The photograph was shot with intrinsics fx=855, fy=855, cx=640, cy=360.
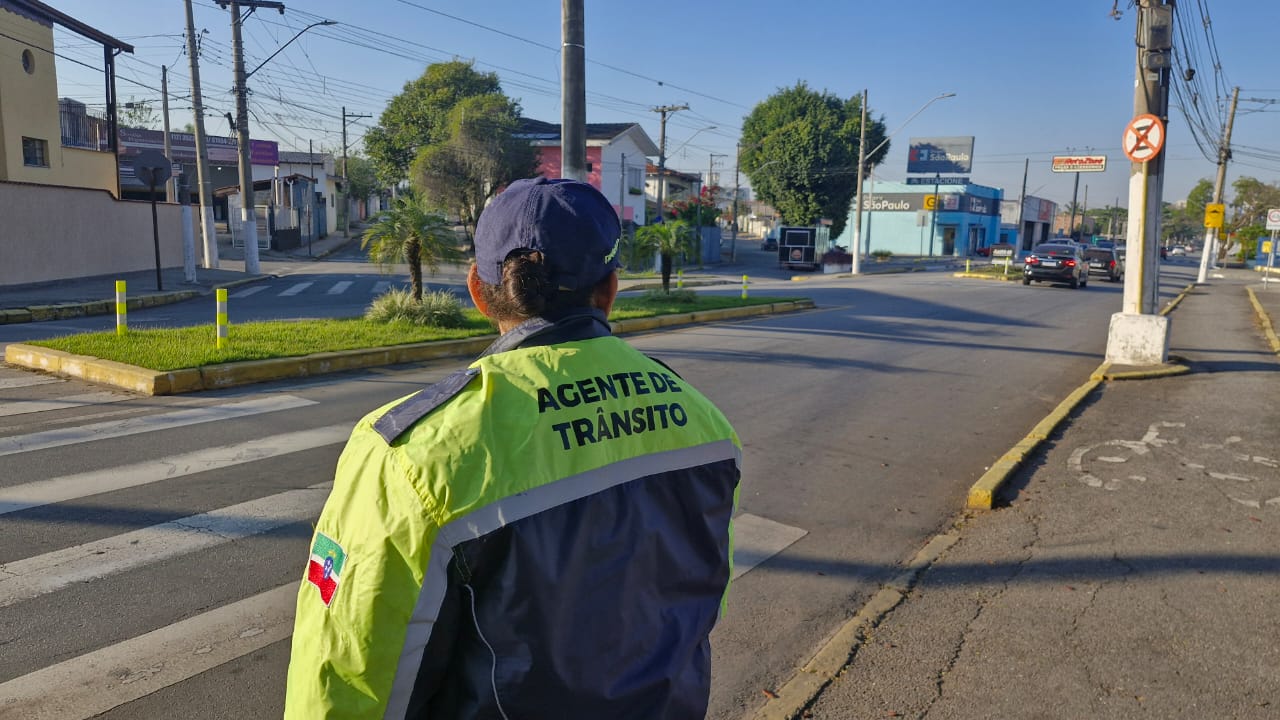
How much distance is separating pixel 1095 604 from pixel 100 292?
19.4 meters

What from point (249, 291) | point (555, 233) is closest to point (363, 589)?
point (555, 233)

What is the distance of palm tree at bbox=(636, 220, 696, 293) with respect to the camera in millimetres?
18156

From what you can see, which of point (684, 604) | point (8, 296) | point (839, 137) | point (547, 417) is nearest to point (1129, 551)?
point (684, 604)

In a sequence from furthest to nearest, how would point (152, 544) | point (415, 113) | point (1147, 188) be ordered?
point (415, 113)
point (1147, 188)
point (152, 544)

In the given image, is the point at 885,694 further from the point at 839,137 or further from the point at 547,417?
the point at 839,137

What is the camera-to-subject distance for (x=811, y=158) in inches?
2143

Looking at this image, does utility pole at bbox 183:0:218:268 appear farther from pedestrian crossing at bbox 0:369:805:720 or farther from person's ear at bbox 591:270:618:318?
person's ear at bbox 591:270:618:318

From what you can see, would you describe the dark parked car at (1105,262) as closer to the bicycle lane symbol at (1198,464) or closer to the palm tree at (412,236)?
the palm tree at (412,236)

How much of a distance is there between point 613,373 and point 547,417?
0.59ft

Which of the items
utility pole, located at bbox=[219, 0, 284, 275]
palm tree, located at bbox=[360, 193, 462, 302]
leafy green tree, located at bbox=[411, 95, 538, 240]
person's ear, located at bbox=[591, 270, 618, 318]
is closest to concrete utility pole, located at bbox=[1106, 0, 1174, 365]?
palm tree, located at bbox=[360, 193, 462, 302]

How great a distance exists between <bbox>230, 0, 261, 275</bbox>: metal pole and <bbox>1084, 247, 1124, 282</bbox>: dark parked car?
31.8 meters

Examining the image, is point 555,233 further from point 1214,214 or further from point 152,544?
point 1214,214

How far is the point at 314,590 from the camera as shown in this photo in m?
1.39

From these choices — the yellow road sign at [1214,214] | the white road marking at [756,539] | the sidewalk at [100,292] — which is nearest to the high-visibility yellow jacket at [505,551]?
the white road marking at [756,539]
